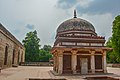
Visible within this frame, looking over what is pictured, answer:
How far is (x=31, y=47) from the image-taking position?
4728cm

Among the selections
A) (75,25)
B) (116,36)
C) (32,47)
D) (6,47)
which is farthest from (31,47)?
(75,25)

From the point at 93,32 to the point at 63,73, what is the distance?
7.15 metres

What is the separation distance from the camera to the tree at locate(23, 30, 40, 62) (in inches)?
1832

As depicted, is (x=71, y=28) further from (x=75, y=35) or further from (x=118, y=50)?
(x=118, y=50)

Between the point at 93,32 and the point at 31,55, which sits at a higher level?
the point at 93,32

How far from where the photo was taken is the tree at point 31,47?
153 ft

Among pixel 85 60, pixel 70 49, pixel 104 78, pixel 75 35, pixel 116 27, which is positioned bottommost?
pixel 104 78

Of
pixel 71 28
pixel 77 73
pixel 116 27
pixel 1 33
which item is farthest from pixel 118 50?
pixel 1 33

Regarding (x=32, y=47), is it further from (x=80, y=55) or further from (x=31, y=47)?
(x=80, y=55)

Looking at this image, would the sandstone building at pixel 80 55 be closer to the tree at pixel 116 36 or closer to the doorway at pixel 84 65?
the doorway at pixel 84 65

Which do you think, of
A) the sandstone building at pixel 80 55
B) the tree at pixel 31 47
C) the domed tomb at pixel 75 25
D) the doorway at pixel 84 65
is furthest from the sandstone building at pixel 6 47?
the tree at pixel 31 47

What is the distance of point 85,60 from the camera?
18172 mm

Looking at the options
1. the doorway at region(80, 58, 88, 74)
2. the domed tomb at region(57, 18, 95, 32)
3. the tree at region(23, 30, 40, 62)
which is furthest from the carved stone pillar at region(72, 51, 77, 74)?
the tree at region(23, 30, 40, 62)

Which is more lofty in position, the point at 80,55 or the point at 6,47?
the point at 6,47
